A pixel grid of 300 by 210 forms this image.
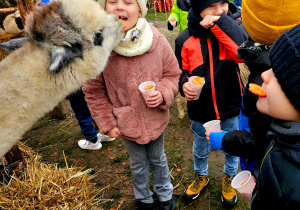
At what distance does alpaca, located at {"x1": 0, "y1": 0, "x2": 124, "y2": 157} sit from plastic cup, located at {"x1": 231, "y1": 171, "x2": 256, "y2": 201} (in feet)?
4.11

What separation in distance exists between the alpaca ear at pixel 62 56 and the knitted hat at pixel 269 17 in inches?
46.9

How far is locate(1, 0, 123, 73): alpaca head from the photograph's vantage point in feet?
5.58

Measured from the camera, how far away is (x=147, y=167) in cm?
239

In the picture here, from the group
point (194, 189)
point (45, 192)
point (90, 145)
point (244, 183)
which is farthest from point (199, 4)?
point (90, 145)

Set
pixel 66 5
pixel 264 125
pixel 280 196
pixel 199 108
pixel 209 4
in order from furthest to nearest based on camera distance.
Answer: pixel 199 108, pixel 209 4, pixel 66 5, pixel 264 125, pixel 280 196

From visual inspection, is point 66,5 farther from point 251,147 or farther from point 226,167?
point 226,167

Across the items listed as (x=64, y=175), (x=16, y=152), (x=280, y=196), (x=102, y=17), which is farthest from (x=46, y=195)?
(x=280, y=196)

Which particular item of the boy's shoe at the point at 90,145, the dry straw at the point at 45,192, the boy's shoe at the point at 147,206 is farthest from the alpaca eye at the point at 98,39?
the boy's shoe at the point at 90,145

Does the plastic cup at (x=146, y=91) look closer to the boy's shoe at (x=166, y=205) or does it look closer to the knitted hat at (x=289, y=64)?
the knitted hat at (x=289, y=64)

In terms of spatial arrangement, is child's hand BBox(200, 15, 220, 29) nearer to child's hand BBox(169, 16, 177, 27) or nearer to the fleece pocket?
the fleece pocket

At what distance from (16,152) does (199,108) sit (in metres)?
1.96

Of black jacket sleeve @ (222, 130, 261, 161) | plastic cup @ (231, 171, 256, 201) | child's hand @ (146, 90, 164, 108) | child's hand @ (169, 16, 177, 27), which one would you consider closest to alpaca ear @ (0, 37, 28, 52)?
child's hand @ (146, 90, 164, 108)

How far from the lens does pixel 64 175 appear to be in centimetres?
239

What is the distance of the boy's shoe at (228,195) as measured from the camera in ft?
8.30
